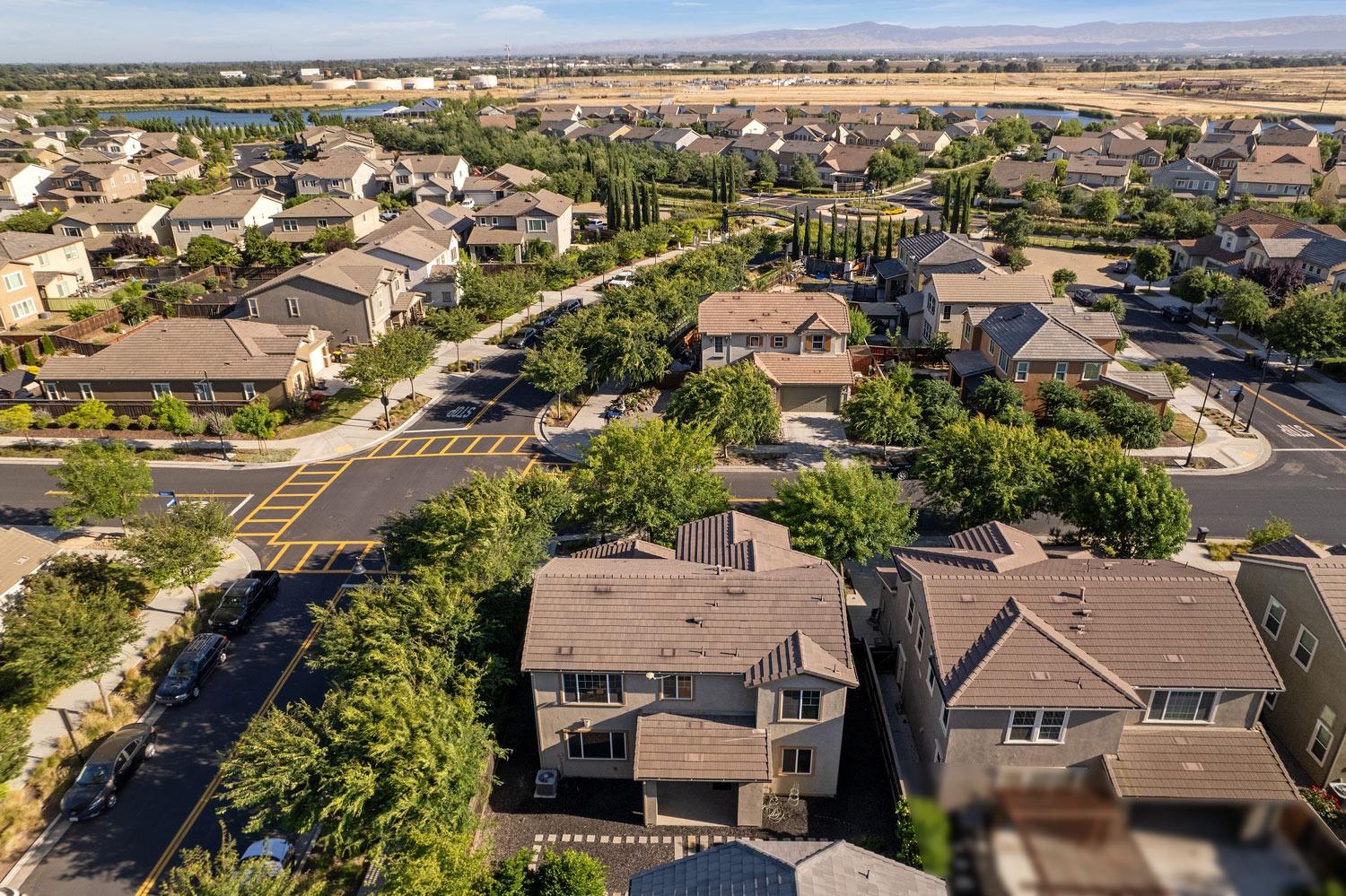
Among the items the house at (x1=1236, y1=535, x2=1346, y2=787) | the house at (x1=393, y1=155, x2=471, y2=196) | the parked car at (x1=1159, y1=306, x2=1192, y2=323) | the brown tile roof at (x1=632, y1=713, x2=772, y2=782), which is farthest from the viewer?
the house at (x1=393, y1=155, x2=471, y2=196)

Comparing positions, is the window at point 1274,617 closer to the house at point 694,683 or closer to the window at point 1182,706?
the window at point 1182,706

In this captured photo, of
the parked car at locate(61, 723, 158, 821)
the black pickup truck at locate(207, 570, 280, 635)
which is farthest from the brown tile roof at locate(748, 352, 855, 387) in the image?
the parked car at locate(61, 723, 158, 821)

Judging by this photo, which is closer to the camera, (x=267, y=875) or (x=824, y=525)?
(x=267, y=875)

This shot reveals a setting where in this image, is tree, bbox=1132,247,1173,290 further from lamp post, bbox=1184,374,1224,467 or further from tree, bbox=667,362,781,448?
tree, bbox=667,362,781,448

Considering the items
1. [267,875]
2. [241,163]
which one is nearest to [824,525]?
[267,875]

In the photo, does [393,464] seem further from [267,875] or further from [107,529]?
[267,875]
